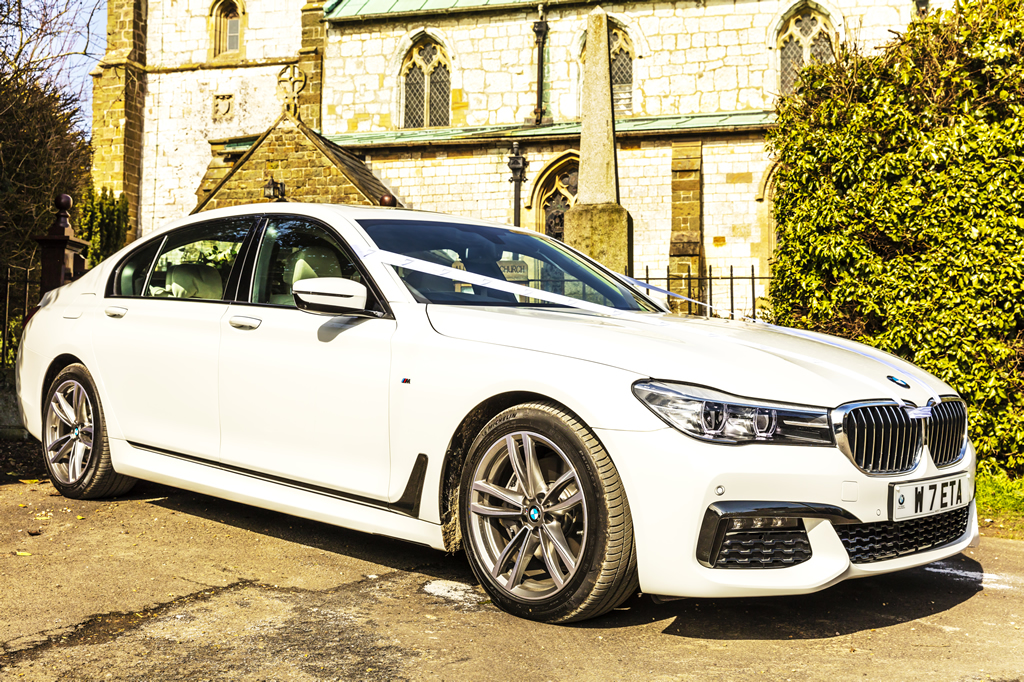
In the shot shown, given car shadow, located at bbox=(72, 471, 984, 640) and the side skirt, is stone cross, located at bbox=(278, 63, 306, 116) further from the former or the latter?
car shadow, located at bbox=(72, 471, 984, 640)

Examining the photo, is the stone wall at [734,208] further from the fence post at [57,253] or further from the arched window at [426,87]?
the fence post at [57,253]

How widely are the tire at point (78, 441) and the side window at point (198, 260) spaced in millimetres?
748

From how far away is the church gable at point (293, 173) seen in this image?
2014cm

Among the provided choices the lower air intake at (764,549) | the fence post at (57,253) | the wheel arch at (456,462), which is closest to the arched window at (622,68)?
the fence post at (57,253)

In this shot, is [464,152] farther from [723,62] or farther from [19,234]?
[19,234]

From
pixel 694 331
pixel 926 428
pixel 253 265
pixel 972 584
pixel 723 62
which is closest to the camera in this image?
pixel 926 428

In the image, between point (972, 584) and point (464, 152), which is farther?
point (464, 152)

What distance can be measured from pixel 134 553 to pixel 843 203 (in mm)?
5617

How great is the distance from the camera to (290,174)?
66.9ft

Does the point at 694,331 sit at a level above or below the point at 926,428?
above

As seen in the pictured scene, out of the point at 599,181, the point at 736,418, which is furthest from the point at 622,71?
the point at 736,418

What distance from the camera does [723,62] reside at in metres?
23.6

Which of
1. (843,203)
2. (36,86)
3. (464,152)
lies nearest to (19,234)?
(36,86)

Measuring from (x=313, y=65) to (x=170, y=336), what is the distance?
77.5 feet
